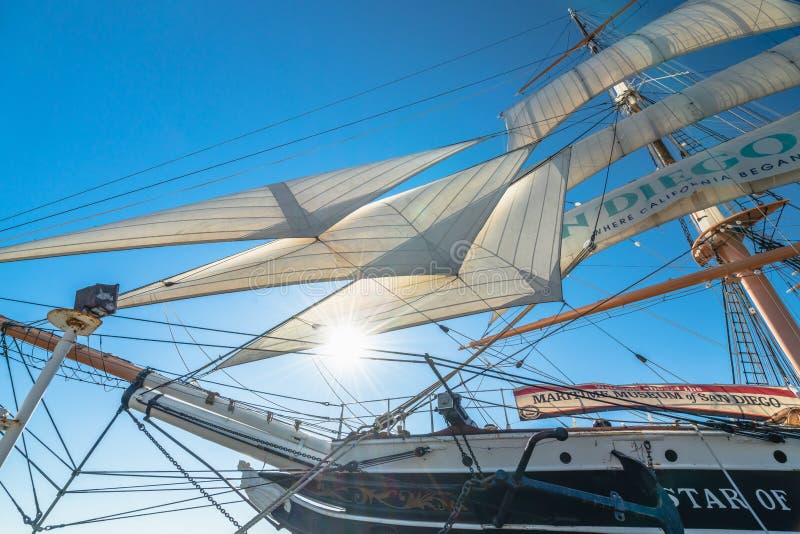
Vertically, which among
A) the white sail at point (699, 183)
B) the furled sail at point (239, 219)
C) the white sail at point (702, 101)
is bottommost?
the furled sail at point (239, 219)

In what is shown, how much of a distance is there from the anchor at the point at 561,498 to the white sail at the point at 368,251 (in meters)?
3.03

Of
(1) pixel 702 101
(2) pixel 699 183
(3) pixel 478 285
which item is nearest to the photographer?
(3) pixel 478 285

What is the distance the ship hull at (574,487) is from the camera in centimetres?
440

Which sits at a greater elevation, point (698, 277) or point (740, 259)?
point (740, 259)

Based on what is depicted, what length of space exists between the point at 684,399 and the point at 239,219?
9585 millimetres

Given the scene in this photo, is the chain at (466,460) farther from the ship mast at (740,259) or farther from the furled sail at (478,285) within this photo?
the ship mast at (740,259)

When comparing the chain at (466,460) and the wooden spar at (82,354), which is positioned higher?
the wooden spar at (82,354)

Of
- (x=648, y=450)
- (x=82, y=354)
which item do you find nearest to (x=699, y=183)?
(x=648, y=450)

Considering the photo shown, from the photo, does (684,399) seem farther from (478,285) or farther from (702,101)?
(702,101)

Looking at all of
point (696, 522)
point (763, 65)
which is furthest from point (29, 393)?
point (763, 65)

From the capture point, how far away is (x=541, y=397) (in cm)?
849

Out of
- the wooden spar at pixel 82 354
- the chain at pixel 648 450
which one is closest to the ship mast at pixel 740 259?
the chain at pixel 648 450

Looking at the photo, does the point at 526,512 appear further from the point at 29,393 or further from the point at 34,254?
the point at 34,254

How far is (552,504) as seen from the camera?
4.66 metres
